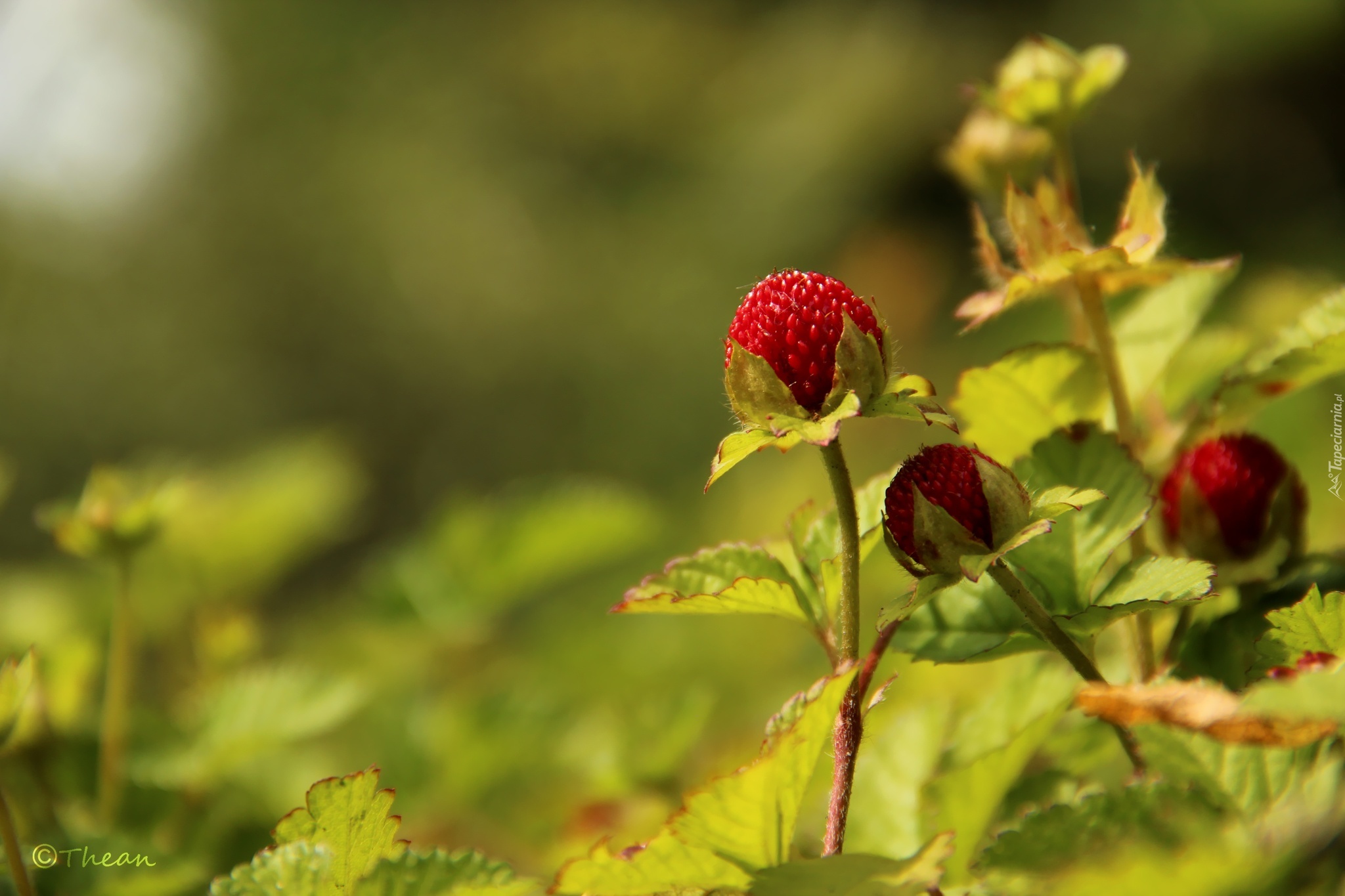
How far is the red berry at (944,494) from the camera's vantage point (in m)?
0.43

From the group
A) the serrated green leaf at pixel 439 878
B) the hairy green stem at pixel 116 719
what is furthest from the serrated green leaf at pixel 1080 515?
the hairy green stem at pixel 116 719

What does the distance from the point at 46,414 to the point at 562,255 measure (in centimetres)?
301

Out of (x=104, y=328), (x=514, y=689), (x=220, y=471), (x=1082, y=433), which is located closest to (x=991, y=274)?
(x=1082, y=433)

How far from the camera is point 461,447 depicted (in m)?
6.03

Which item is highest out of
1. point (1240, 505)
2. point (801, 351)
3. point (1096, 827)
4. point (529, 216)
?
point (529, 216)

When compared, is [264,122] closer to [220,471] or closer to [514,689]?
[220,471]

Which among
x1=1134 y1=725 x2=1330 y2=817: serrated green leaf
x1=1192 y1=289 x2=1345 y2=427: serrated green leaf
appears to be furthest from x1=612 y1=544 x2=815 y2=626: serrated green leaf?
x1=1192 y1=289 x2=1345 y2=427: serrated green leaf

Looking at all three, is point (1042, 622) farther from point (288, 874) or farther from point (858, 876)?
point (288, 874)

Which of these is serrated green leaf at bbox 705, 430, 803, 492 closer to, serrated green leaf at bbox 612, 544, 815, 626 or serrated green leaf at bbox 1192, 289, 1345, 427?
serrated green leaf at bbox 612, 544, 815, 626

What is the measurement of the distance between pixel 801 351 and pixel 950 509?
0.09 m

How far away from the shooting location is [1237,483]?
531mm

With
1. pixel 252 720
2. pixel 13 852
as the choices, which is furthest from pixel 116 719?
pixel 13 852

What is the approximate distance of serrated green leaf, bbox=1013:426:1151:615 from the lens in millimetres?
483

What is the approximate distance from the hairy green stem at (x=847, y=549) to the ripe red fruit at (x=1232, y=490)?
0.72 ft
